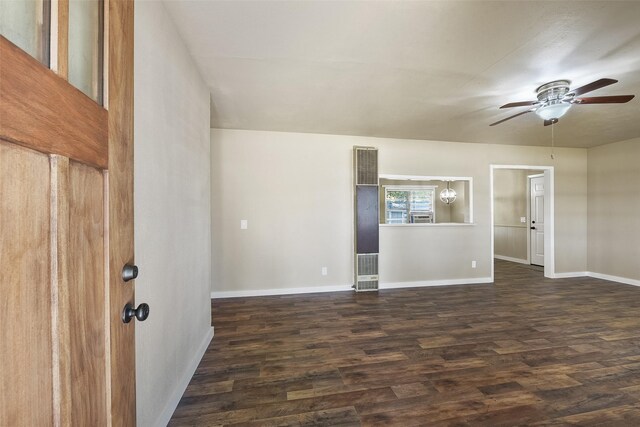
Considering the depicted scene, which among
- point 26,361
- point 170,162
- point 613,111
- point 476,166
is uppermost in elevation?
point 613,111

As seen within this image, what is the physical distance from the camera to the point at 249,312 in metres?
3.38

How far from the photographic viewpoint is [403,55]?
210 cm

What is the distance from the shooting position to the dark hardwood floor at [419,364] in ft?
5.62

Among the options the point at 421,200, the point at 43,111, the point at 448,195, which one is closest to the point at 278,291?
the point at 43,111

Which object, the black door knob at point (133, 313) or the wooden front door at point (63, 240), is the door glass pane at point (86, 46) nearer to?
the wooden front door at point (63, 240)

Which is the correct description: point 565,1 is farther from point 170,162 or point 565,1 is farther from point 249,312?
point 249,312

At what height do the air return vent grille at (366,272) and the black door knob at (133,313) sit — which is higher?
the black door knob at (133,313)

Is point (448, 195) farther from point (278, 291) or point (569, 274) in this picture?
point (278, 291)

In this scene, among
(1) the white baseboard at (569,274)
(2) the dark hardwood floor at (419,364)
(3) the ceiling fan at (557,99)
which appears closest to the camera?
(2) the dark hardwood floor at (419,364)

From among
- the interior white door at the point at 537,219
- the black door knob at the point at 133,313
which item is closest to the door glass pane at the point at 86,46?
the black door knob at the point at 133,313

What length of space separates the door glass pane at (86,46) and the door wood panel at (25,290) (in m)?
0.30

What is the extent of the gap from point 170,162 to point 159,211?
349 millimetres

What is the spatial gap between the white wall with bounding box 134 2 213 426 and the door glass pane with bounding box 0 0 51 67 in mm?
722

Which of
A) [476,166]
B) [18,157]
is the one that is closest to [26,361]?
[18,157]
